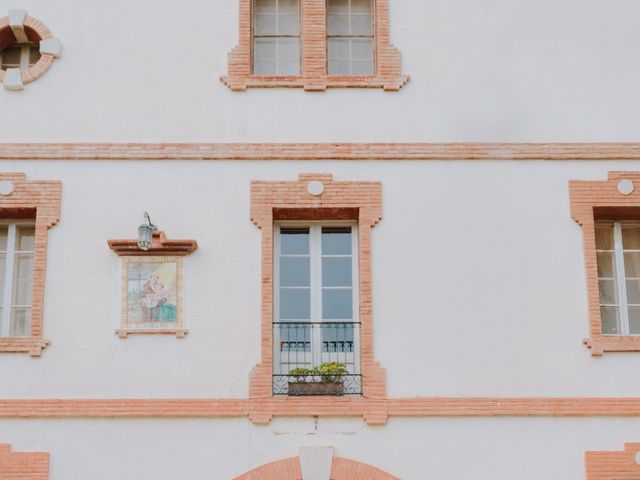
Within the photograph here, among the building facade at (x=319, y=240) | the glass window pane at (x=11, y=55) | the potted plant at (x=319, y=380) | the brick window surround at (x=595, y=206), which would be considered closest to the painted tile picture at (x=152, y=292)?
the building facade at (x=319, y=240)

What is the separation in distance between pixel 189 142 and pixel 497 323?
13.1 ft

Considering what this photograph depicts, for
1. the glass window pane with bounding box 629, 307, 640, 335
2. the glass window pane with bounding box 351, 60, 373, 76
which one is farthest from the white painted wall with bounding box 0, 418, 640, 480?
the glass window pane with bounding box 351, 60, 373, 76

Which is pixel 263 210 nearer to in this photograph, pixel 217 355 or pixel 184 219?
pixel 184 219

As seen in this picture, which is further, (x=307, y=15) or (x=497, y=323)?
(x=307, y=15)

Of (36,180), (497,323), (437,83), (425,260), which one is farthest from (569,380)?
(36,180)

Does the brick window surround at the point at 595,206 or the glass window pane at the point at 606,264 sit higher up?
the brick window surround at the point at 595,206

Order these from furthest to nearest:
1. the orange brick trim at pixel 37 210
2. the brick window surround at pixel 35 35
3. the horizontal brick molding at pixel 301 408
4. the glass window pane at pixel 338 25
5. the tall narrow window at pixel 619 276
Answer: the glass window pane at pixel 338 25
the brick window surround at pixel 35 35
the tall narrow window at pixel 619 276
the orange brick trim at pixel 37 210
the horizontal brick molding at pixel 301 408

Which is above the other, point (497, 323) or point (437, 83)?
point (437, 83)

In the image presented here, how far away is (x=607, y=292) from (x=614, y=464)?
1933mm

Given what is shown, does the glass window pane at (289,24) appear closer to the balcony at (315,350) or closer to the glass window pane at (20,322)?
the balcony at (315,350)

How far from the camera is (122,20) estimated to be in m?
12.0

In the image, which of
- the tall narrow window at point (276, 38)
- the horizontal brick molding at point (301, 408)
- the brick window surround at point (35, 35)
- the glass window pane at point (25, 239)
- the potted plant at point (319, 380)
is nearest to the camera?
the horizontal brick molding at point (301, 408)

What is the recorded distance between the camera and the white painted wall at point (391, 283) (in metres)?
11.1

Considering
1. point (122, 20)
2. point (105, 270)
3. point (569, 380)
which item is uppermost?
point (122, 20)
